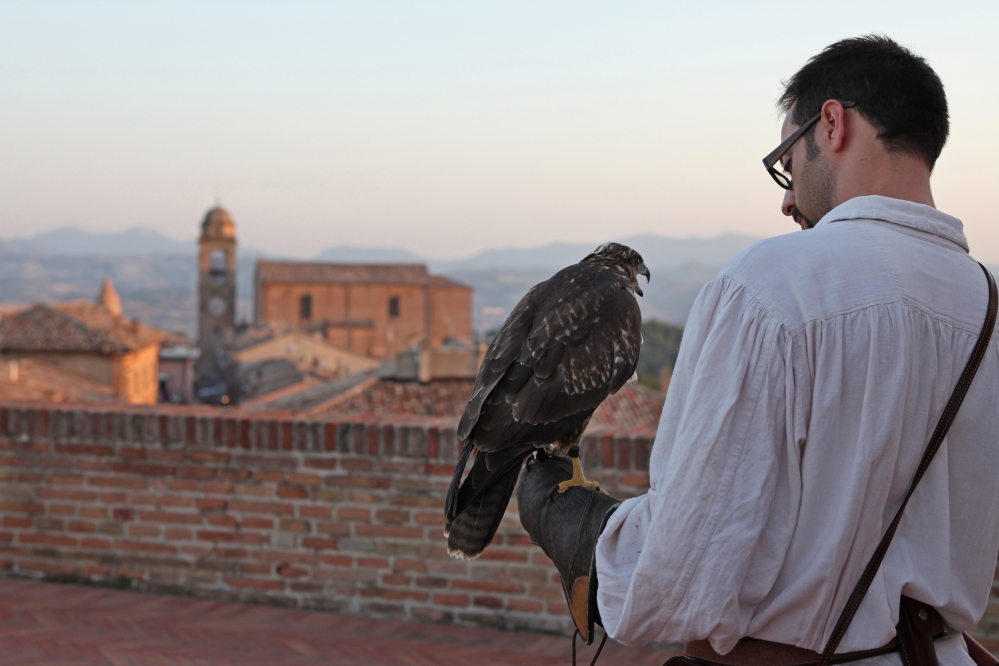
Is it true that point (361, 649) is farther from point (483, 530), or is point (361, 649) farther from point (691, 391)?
point (691, 391)

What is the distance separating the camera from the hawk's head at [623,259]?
9.46ft

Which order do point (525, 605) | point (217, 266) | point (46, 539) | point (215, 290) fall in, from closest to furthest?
point (525, 605), point (46, 539), point (215, 290), point (217, 266)

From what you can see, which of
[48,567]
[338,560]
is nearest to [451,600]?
[338,560]

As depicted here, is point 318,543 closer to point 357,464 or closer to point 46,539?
point 357,464

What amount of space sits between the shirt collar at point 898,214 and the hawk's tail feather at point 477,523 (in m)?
1.27

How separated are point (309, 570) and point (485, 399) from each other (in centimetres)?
291

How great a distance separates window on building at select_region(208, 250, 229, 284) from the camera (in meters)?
83.1

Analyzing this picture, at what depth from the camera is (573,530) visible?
1.70m

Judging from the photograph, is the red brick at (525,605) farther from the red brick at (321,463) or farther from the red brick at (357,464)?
the red brick at (321,463)

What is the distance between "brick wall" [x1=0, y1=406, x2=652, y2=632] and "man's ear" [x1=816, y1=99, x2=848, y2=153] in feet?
10.4

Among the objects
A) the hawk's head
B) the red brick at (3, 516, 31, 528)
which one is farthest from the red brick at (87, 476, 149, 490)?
the hawk's head

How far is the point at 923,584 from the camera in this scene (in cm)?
131

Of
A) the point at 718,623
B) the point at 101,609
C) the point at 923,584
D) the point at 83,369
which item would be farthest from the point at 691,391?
the point at 83,369

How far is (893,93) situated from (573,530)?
39.0 inches
